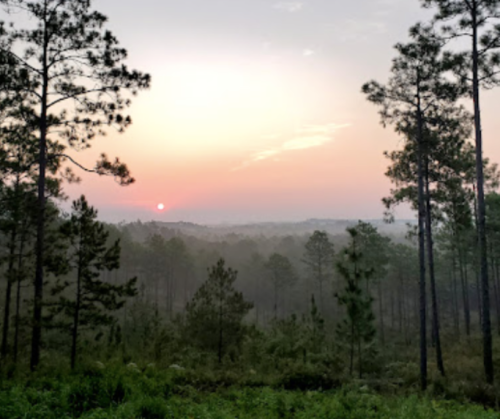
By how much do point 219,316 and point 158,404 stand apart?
47.3 ft

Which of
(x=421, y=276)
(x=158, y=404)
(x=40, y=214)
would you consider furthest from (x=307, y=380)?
(x=40, y=214)

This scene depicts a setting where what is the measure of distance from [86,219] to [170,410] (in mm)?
7857

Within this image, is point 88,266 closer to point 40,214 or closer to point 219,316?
point 40,214

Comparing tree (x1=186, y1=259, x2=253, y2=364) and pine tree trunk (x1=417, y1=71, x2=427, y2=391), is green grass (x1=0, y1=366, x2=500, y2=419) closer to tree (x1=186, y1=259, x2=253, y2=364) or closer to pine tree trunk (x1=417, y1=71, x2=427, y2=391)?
pine tree trunk (x1=417, y1=71, x2=427, y2=391)

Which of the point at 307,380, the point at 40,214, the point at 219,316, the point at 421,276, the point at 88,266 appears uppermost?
the point at 40,214

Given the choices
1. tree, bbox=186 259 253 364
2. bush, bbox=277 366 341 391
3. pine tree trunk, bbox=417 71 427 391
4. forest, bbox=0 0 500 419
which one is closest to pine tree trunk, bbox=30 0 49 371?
forest, bbox=0 0 500 419

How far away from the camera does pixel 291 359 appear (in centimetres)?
1834

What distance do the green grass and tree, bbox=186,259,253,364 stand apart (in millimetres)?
8783

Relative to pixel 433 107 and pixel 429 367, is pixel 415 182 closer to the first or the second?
pixel 433 107

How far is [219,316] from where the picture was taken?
21.9 meters

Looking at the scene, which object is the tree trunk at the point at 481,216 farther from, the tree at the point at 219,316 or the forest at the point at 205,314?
the tree at the point at 219,316

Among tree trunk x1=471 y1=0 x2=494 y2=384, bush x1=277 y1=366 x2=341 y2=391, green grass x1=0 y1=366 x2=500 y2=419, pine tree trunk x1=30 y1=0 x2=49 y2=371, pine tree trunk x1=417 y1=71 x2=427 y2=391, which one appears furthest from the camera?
pine tree trunk x1=417 y1=71 x2=427 y2=391

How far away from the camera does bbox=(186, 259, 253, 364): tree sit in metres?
20.5

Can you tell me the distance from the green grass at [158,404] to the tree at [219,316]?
8.78 m
